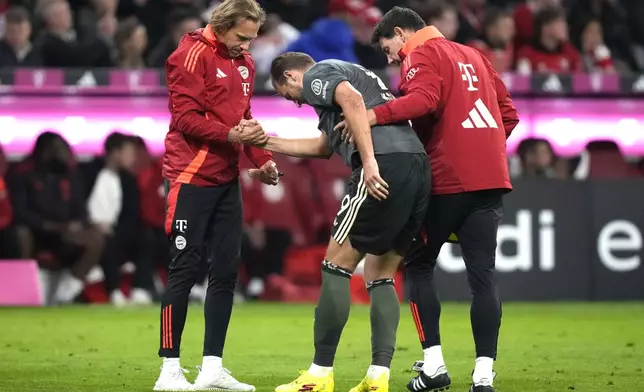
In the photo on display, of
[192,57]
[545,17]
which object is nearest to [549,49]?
[545,17]

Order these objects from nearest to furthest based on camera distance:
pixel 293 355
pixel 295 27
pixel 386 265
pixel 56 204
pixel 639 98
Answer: pixel 386 265
pixel 293 355
pixel 56 204
pixel 639 98
pixel 295 27

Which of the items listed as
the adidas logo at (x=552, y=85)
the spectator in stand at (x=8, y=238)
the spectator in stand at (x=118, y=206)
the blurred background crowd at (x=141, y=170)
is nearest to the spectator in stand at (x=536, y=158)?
the blurred background crowd at (x=141, y=170)

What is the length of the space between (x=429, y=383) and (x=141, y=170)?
24.1 feet

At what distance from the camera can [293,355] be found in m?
9.30

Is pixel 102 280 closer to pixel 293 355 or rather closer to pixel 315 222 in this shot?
pixel 315 222

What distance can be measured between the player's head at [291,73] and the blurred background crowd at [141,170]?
661cm

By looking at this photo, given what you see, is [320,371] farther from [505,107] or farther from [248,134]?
[505,107]

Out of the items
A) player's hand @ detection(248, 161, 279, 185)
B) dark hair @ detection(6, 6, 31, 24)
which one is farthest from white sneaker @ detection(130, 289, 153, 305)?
player's hand @ detection(248, 161, 279, 185)

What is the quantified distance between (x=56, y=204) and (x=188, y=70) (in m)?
6.74

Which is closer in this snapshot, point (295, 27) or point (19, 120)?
point (19, 120)

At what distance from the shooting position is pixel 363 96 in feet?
23.1

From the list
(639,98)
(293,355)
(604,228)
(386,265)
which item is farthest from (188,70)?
(639,98)

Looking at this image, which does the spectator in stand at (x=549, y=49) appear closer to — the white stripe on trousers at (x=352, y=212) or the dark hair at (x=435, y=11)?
the dark hair at (x=435, y=11)

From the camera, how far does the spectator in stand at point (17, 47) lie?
14.8 metres
